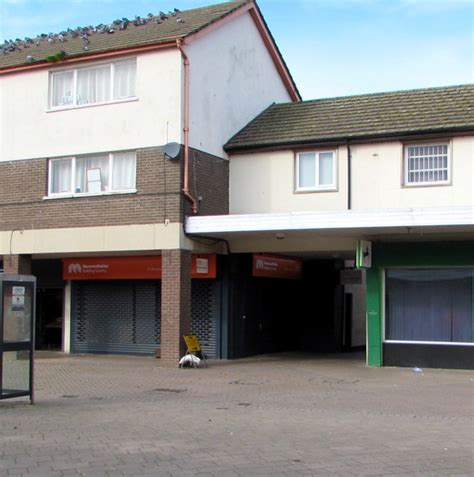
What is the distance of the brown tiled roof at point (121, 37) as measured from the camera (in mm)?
18250

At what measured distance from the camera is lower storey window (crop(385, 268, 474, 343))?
1709 cm

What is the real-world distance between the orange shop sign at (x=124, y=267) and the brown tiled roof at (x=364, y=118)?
3.23m

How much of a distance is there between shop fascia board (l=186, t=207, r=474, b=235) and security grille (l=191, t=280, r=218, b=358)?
2630 mm

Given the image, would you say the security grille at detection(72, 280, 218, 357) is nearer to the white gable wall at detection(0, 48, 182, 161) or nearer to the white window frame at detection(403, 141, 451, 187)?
the white gable wall at detection(0, 48, 182, 161)

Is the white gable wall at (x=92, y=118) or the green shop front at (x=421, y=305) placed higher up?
the white gable wall at (x=92, y=118)

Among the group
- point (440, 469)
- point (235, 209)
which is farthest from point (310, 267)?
point (440, 469)

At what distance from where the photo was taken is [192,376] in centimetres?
1554

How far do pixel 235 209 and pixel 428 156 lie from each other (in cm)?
518

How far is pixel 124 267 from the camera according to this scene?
20.4 meters

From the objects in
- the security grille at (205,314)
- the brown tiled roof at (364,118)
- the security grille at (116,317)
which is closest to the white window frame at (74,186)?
the brown tiled roof at (364,118)


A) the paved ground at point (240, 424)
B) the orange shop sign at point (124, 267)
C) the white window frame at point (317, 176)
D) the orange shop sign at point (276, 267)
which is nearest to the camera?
the paved ground at point (240, 424)

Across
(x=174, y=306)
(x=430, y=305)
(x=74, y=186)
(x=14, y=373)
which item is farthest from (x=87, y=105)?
(x=430, y=305)

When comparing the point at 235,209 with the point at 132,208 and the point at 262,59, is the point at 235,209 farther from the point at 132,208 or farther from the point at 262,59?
the point at 262,59

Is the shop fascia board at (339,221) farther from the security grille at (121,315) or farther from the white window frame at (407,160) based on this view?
the security grille at (121,315)
